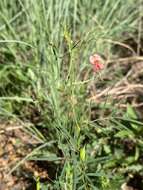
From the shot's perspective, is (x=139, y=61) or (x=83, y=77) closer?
(x=83, y=77)

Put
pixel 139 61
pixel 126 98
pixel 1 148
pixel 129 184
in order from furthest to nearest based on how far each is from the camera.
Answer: pixel 139 61, pixel 126 98, pixel 1 148, pixel 129 184

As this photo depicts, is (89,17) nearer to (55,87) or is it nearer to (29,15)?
(29,15)

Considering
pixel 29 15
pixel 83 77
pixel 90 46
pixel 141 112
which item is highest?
pixel 29 15

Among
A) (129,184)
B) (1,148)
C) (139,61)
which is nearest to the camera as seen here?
(129,184)

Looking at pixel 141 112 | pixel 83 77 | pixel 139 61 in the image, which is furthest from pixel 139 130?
pixel 139 61

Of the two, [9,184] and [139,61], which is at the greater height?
[139,61]

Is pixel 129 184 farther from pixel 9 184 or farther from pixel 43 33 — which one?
pixel 43 33
